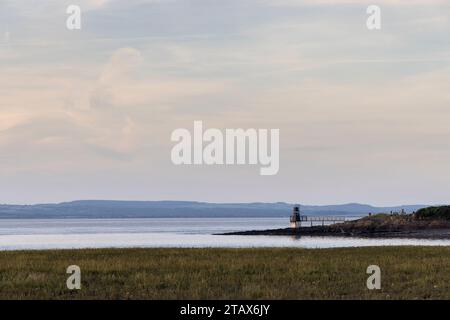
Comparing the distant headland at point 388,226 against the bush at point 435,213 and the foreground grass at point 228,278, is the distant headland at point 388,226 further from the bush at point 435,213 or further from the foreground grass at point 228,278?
the foreground grass at point 228,278

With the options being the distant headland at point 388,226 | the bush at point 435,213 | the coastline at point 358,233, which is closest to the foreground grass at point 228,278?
the coastline at point 358,233

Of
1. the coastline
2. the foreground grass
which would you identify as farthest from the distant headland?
the foreground grass

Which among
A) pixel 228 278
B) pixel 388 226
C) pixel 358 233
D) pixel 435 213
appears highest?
pixel 435 213

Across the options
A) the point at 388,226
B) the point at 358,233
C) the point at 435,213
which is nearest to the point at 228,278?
the point at 358,233

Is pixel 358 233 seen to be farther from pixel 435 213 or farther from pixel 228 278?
pixel 228 278

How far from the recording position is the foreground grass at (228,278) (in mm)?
23234

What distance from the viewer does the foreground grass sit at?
23.2m

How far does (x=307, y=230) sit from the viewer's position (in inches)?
5738

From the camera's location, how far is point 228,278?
1077 inches

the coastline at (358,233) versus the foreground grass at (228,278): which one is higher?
the foreground grass at (228,278)

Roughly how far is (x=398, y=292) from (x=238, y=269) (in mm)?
8203
